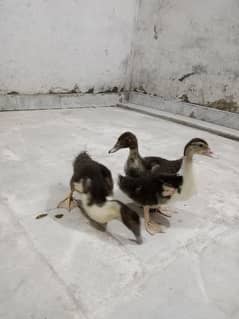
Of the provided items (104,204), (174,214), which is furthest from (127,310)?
(174,214)

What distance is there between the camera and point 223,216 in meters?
1.74

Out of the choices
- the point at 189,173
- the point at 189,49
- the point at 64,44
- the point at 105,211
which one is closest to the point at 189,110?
the point at 189,49

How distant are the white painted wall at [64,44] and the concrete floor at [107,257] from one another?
1928 mm

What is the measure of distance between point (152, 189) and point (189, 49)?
10.7ft

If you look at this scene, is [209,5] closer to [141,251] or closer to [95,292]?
[141,251]

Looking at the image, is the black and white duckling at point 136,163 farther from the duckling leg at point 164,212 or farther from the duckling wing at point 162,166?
the duckling leg at point 164,212

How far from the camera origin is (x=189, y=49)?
416cm

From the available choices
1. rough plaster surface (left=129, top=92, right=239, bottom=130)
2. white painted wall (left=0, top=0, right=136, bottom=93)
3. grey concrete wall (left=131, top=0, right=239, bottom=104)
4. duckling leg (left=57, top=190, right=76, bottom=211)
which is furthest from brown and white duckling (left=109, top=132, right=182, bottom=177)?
white painted wall (left=0, top=0, right=136, bottom=93)

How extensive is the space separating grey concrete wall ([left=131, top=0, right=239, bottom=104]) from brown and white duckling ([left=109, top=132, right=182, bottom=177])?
7.91 ft

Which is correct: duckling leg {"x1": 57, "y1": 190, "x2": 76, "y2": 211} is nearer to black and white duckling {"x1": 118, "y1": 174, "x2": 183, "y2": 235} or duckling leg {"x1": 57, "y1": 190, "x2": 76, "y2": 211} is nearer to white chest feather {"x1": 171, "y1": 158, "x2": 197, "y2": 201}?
black and white duckling {"x1": 118, "y1": 174, "x2": 183, "y2": 235}

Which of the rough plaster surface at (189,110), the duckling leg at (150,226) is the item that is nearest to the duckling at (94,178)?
the duckling leg at (150,226)

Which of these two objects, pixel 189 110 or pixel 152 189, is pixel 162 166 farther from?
pixel 189 110

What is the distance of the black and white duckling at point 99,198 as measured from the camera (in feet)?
4.15

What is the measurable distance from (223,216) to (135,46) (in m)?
3.78
